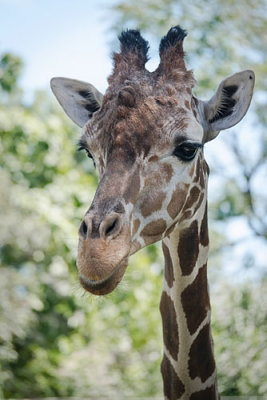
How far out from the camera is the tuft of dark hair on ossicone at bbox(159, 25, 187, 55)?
3439mm

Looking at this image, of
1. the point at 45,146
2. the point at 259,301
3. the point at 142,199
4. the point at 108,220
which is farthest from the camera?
the point at 45,146

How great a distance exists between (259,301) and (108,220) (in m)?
8.18

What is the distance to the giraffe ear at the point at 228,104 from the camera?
338 centimetres

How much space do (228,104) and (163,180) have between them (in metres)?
0.73

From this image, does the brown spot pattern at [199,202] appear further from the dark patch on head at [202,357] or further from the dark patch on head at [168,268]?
the dark patch on head at [202,357]

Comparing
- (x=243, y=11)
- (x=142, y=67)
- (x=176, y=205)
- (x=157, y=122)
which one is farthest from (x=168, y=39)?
(x=243, y=11)

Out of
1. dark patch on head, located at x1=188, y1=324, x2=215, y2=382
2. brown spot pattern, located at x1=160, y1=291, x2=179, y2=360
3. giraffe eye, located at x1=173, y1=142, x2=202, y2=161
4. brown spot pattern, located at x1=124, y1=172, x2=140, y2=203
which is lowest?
dark patch on head, located at x1=188, y1=324, x2=215, y2=382

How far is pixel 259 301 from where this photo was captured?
1035cm

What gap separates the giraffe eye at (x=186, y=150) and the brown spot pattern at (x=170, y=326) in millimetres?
842

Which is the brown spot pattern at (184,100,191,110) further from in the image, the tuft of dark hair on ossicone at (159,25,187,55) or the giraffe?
the tuft of dark hair on ossicone at (159,25,187,55)

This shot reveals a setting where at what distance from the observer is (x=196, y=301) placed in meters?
3.43

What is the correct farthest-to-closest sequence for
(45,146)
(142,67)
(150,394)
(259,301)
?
1. (45,146)
2. (150,394)
3. (259,301)
4. (142,67)

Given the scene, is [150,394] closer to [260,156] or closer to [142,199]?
[260,156]

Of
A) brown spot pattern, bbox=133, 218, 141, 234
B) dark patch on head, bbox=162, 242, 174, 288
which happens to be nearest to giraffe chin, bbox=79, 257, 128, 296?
brown spot pattern, bbox=133, 218, 141, 234
